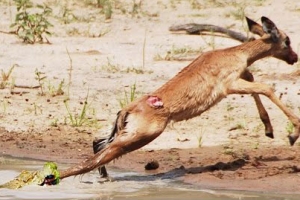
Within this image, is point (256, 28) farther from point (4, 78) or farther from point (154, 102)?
point (4, 78)

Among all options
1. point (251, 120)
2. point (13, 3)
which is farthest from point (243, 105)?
point (13, 3)

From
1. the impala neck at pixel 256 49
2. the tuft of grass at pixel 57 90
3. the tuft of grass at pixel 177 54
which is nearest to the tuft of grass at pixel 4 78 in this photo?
the tuft of grass at pixel 57 90

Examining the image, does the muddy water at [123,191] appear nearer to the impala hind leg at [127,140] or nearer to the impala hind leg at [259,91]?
the impala hind leg at [127,140]

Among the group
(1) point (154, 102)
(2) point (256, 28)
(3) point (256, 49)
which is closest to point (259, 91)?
(3) point (256, 49)

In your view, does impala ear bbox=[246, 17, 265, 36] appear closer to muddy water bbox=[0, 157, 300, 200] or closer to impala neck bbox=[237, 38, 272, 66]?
impala neck bbox=[237, 38, 272, 66]

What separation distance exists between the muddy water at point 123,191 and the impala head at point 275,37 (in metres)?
1.69

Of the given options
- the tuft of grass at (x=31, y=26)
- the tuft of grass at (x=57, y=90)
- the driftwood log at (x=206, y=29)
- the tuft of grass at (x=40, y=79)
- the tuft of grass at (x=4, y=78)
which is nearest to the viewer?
the tuft of grass at (x=57, y=90)

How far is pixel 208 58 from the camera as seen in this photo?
8719 mm

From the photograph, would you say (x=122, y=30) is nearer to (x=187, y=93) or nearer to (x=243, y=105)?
(x=243, y=105)

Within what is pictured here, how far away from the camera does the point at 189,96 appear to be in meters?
8.41

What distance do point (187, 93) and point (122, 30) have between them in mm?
5978

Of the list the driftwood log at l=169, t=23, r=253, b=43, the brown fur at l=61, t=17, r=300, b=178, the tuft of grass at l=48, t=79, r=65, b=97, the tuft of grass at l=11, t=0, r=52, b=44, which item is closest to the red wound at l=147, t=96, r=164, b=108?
the brown fur at l=61, t=17, r=300, b=178

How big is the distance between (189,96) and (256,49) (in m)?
0.96

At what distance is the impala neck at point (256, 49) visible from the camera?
29.3ft
